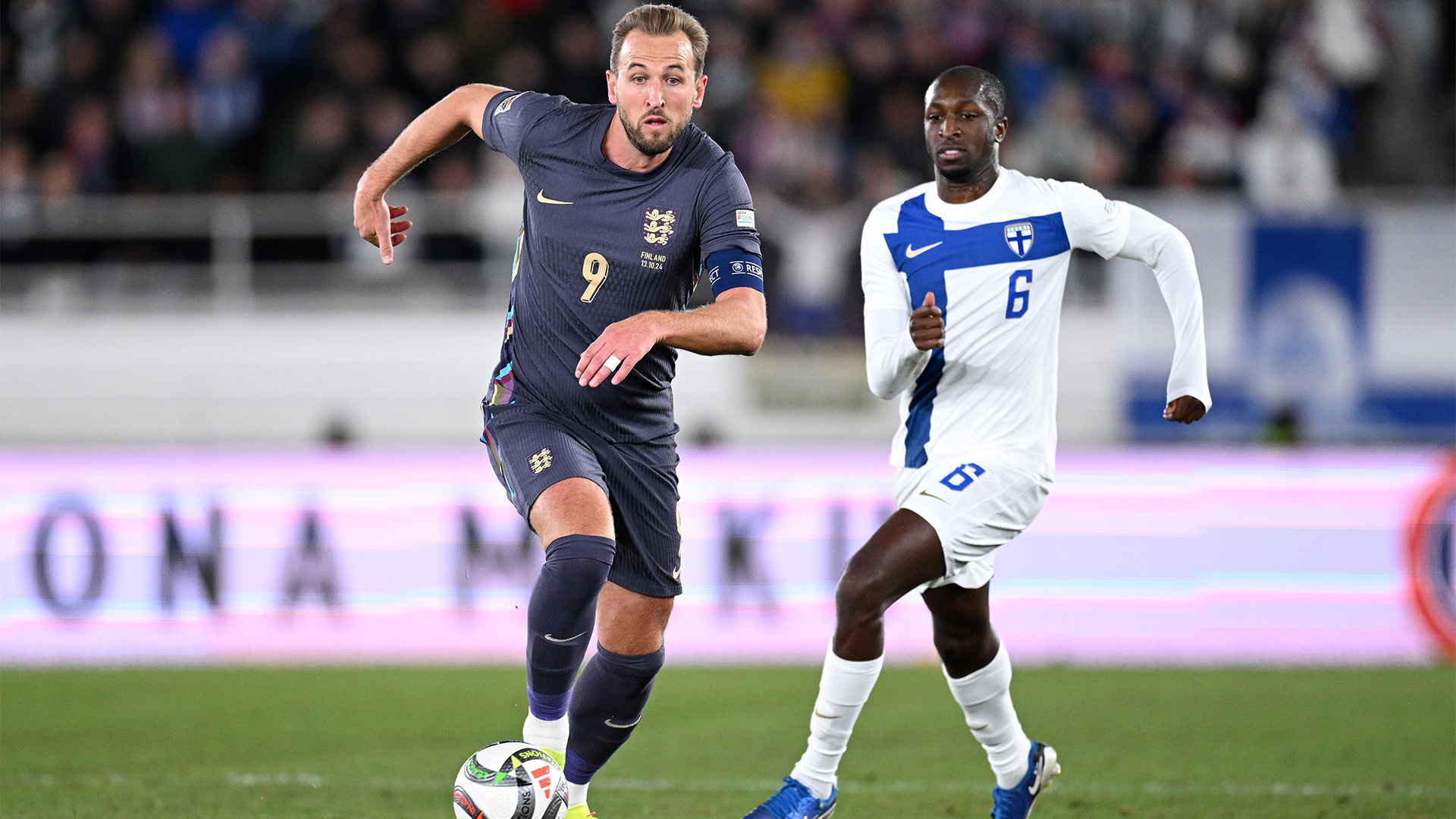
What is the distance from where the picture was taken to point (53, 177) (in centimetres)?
1318

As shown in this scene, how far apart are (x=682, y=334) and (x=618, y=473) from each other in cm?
68

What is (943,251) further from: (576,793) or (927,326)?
(576,793)

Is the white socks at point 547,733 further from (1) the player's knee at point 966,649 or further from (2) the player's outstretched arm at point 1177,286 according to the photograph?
(2) the player's outstretched arm at point 1177,286

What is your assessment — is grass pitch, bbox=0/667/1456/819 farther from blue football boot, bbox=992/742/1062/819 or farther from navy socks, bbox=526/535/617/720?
navy socks, bbox=526/535/617/720

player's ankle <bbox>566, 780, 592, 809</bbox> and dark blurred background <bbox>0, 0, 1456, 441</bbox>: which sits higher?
dark blurred background <bbox>0, 0, 1456, 441</bbox>

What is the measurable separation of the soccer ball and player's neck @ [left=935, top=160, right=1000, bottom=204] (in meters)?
2.24

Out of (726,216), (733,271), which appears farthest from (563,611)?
(726,216)

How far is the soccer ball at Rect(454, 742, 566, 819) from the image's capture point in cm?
476

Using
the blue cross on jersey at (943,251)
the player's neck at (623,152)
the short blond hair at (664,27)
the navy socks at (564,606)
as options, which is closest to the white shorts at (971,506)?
the blue cross on jersey at (943,251)

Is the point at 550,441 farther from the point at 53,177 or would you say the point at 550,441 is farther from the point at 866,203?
the point at 53,177

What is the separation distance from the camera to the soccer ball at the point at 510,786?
476cm

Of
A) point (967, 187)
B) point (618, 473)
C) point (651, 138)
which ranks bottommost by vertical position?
point (618, 473)

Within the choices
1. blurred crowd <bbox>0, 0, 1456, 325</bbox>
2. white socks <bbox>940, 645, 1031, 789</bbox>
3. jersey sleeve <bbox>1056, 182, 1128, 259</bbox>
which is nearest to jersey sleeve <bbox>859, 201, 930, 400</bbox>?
jersey sleeve <bbox>1056, 182, 1128, 259</bbox>

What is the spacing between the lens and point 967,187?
18.5ft
